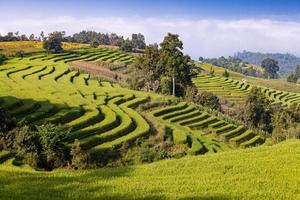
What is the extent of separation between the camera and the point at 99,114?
44.4 metres

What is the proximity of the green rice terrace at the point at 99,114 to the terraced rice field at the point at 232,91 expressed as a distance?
38.7m

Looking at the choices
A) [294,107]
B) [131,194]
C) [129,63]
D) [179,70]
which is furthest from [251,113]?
[131,194]

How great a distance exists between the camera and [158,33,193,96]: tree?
236 feet

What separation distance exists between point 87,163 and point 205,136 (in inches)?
873

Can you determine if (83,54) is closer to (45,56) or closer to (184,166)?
(45,56)

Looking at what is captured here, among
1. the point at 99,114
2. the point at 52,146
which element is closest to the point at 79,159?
the point at 52,146

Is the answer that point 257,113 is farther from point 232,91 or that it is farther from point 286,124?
point 232,91

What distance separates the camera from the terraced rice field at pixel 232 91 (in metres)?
101

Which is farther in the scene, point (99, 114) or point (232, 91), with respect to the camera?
point (232, 91)

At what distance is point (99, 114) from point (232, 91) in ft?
227

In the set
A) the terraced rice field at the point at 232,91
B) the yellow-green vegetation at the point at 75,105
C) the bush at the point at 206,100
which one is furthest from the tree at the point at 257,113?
the terraced rice field at the point at 232,91

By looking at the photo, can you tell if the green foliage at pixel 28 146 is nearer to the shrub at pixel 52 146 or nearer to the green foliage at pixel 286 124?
the shrub at pixel 52 146

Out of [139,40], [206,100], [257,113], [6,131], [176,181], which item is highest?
[139,40]

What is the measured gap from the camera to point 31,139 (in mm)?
30938
